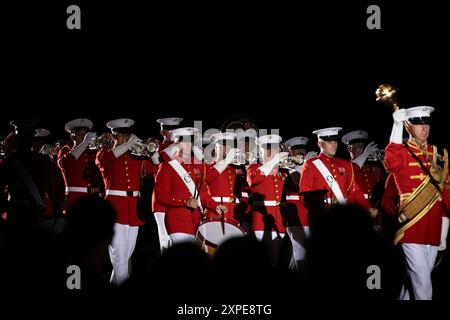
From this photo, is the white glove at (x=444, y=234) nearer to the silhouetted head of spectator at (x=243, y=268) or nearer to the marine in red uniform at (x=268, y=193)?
the marine in red uniform at (x=268, y=193)

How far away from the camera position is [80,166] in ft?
31.5

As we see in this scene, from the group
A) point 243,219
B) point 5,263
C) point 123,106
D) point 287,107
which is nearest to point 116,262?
point 243,219

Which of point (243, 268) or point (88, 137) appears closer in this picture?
point (243, 268)

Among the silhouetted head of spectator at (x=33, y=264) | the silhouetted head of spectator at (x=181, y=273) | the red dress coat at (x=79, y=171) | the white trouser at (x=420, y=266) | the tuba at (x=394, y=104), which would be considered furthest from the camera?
the red dress coat at (x=79, y=171)

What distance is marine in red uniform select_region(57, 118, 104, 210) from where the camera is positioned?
9594 millimetres

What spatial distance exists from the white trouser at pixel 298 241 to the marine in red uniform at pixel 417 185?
231cm

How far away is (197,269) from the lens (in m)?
2.99

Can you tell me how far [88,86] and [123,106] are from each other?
701 millimetres

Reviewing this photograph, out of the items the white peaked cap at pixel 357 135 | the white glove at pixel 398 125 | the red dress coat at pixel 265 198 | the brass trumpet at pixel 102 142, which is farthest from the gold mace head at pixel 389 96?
the brass trumpet at pixel 102 142

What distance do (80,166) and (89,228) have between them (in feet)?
20.1

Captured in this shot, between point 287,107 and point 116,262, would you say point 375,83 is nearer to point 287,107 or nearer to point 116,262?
point 287,107

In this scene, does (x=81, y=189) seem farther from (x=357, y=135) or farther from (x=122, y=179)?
(x=357, y=135)

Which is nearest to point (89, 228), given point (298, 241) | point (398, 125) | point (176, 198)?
point (398, 125)

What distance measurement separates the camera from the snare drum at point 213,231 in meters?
8.00
